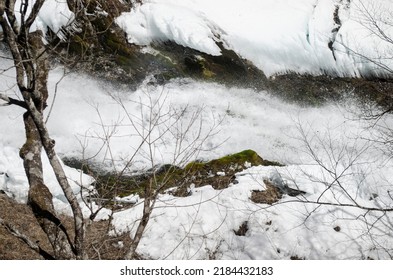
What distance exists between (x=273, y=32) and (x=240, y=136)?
312 centimetres

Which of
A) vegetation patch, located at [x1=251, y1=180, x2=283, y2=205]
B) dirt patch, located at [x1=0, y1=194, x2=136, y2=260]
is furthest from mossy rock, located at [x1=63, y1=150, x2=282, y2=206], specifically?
dirt patch, located at [x1=0, y1=194, x2=136, y2=260]

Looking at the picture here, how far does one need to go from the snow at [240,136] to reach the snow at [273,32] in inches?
1.0

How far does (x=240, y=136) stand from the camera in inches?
340

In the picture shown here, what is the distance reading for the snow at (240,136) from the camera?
198 inches

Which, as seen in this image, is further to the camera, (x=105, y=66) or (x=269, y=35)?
(x=269, y=35)

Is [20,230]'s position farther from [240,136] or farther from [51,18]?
[51,18]

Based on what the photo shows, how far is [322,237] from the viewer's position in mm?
4934

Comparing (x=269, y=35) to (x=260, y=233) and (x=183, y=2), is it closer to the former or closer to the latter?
(x=183, y=2)

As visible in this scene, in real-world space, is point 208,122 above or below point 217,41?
below

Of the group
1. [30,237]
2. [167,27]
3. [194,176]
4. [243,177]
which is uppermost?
[167,27]

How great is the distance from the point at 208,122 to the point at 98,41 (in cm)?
322

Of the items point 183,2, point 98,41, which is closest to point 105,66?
point 98,41

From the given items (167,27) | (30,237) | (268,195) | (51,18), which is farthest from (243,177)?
(51,18)

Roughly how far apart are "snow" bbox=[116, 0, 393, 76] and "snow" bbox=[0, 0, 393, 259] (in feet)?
0.08
